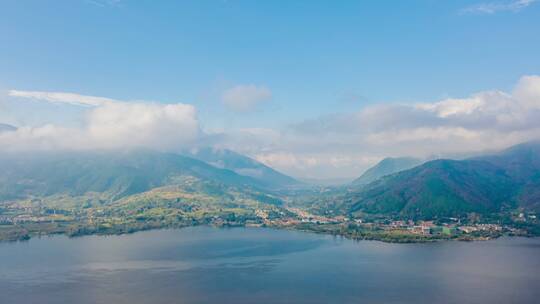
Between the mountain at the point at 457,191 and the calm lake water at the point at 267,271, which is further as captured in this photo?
the mountain at the point at 457,191

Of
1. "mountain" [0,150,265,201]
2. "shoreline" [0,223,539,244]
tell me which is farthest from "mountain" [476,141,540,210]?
"mountain" [0,150,265,201]

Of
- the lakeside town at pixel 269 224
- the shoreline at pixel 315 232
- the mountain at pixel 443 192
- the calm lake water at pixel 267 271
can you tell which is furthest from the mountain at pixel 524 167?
the calm lake water at pixel 267 271

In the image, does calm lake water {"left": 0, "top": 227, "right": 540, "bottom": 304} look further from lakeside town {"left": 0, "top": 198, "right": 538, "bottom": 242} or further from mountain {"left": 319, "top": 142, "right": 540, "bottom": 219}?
mountain {"left": 319, "top": 142, "right": 540, "bottom": 219}

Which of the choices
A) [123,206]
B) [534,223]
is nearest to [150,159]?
[123,206]

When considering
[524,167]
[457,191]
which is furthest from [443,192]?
[524,167]

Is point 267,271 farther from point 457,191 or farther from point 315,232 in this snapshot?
point 457,191

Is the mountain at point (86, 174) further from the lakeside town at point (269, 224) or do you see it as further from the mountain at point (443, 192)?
the mountain at point (443, 192)

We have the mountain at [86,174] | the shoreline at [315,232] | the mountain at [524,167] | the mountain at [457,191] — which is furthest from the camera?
the mountain at [86,174]
